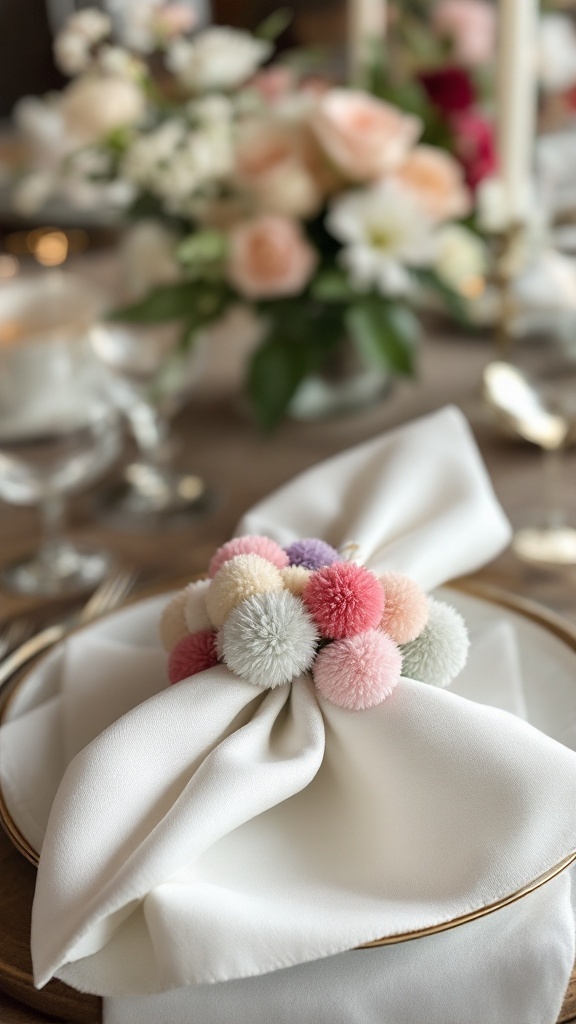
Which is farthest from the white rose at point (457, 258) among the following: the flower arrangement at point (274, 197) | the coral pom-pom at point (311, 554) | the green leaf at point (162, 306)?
the coral pom-pom at point (311, 554)

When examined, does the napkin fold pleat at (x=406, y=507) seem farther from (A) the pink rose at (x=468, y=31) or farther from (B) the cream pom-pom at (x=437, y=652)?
(A) the pink rose at (x=468, y=31)

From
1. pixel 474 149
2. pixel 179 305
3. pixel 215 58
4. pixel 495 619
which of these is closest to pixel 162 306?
pixel 179 305

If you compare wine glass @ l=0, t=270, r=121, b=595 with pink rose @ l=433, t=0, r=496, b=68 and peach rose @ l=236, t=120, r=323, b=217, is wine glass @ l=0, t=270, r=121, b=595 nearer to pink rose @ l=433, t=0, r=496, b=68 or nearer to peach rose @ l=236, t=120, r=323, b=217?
peach rose @ l=236, t=120, r=323, b=217

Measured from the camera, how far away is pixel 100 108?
34.0 inches

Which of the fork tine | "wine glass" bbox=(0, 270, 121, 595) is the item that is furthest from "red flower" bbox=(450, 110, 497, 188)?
the fork tine

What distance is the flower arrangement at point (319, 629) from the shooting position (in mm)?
403

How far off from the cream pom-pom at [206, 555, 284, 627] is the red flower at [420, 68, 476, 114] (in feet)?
2.31

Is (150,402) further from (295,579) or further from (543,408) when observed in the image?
(295,579)

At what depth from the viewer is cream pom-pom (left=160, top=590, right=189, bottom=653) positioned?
458 millimetres

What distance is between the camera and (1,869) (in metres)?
0.42

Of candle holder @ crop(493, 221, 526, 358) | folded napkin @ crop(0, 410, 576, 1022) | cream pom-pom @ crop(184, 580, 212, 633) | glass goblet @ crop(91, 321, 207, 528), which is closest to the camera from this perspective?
folded napkin @ crop(0, 410, 576, 1022)

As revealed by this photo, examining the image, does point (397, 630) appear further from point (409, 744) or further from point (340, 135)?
point (340, 135)

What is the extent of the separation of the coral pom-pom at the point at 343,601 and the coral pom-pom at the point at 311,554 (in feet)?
0.10

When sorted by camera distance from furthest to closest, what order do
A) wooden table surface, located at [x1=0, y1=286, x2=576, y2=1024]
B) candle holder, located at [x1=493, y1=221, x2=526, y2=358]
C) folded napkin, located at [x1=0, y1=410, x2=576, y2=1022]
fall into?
candle holder, located at [x1=493, y1=221, x2=526, y2=358] < wooden table surface, located at [x1=0, y1=286, x2=576, y2=1024] < folded napkin, located at [x1=0, y1=410, x2=576, y2=1022]
